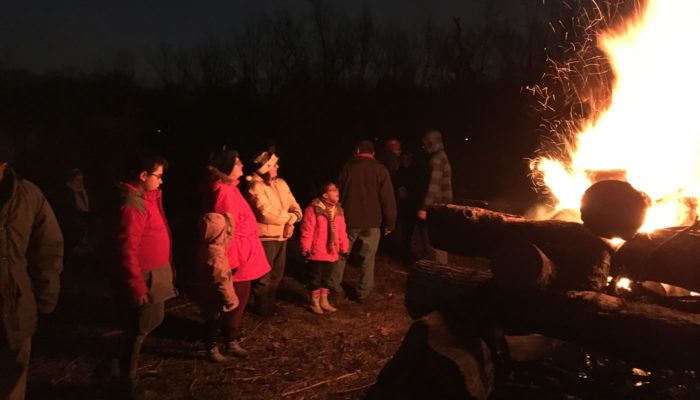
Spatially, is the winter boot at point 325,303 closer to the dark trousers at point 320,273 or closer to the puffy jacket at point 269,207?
the dark trousers at point 320,273

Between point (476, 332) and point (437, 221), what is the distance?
3.19 ft

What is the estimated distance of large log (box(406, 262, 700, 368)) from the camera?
3.17m

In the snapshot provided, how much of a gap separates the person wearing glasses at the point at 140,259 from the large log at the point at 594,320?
8.10ft

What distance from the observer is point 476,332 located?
397 cm

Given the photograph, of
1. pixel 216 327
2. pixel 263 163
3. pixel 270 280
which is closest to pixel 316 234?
pixel 270 280

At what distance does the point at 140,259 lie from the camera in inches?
175

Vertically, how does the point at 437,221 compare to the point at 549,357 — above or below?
above

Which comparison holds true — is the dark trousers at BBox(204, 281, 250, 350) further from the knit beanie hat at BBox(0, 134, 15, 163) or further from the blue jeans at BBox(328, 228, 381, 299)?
the knit beanie hat at BBox(0, 134, 15, 163)

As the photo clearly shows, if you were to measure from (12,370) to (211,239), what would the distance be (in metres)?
1.92

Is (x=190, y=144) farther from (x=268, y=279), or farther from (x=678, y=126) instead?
(x=678, y=126)

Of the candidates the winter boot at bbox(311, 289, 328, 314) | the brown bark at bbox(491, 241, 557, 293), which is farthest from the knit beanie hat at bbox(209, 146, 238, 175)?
the brown bark at bbox(491, 241, 557, 293)

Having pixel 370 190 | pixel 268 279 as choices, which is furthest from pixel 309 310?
pixel 370 190

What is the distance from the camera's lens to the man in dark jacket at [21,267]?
11.6 feet

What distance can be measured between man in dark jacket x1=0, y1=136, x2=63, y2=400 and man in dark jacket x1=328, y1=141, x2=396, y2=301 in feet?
13.9
